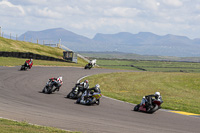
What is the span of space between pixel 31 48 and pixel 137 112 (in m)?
62.6

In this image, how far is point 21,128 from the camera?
10.9 metres

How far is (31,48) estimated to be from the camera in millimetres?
76625

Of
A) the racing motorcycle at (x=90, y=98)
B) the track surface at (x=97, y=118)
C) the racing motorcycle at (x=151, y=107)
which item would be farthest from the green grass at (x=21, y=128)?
the racing motorcycle at (x=151, y=107)

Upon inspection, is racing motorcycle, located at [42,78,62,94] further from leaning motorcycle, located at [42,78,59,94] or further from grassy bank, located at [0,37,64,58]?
grassy bank, located at [0,37,64,58]

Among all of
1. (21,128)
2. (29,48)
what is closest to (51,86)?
(21,128)

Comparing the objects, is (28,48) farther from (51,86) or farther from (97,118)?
(97,118)

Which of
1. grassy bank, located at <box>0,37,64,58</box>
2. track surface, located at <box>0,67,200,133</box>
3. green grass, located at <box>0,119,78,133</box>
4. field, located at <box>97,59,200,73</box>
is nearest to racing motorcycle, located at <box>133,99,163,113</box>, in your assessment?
track surface, located at <box>0,67,200,133</box>

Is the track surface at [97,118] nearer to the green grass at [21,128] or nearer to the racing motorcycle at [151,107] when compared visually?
the racing motorcycle at [151,107]

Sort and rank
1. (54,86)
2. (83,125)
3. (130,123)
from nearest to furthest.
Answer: (83,125) → (130,123) → (54,86)

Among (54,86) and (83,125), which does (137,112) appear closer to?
(83,125)

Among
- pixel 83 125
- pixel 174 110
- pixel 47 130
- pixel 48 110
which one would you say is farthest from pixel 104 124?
pixel 174 110

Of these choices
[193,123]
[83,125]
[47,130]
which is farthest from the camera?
[193,123]

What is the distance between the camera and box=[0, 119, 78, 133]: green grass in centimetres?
1046

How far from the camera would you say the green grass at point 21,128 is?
412 inches
